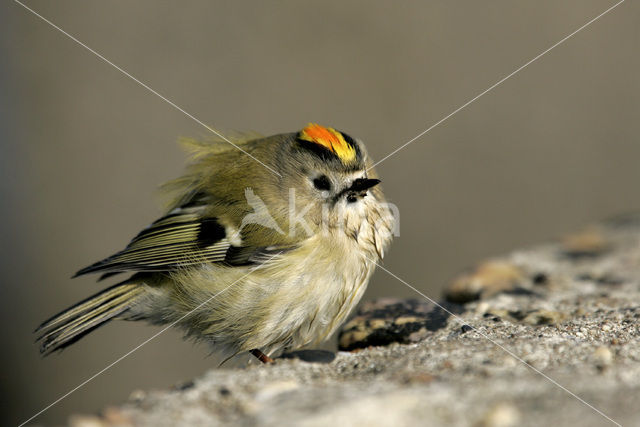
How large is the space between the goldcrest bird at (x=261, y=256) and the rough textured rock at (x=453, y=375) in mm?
192

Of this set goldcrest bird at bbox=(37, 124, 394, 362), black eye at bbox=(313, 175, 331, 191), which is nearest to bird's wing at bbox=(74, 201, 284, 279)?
goldcrest bird at bbox=(37, 124, 394, 362)

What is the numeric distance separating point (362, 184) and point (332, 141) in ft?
0.65

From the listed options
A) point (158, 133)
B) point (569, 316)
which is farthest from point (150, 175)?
point (569, 316)

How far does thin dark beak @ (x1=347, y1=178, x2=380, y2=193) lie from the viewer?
2096 mm

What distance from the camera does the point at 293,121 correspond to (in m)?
5.23

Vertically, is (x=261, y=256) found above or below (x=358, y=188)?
below

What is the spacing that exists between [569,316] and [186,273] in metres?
1.20

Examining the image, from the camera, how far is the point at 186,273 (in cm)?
209

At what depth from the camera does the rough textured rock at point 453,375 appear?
120 centimetres

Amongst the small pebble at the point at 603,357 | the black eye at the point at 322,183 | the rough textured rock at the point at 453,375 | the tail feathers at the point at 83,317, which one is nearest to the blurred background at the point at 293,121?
the tail feathers at the point at 83,317

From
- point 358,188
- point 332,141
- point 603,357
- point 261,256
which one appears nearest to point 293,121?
point 332,141

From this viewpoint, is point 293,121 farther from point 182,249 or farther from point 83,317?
point 83,317

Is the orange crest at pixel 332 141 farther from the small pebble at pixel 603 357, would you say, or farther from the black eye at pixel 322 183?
the small pebble at pixel 603 357

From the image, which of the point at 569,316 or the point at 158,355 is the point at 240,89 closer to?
the point at 158,355
